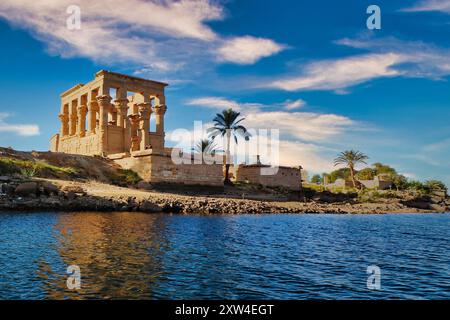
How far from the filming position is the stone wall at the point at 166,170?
Result: 36656 millimetres

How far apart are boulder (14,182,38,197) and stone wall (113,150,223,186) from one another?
1079cm

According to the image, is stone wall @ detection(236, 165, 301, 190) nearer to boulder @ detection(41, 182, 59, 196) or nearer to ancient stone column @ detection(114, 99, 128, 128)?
ancient stone column @ detection(114, 99, 128, 128)

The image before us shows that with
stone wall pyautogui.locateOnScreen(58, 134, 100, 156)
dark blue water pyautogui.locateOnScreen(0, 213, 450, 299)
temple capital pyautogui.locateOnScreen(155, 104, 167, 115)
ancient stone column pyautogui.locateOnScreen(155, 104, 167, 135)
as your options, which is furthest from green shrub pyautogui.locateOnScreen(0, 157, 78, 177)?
temple capital pyautogui.locateOnScreen(155, 104, 167, 115)

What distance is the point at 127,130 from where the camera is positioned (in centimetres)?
4694

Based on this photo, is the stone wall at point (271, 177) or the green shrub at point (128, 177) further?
the stone wall at point (271, 177)

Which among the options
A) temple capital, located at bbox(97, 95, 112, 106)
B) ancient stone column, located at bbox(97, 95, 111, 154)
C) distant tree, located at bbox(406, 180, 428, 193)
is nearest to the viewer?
temple capital, located at bbox(97, 95, 112, 106)

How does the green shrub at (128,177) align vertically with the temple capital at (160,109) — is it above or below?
below

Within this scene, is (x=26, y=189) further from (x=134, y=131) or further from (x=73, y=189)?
(x=134, y=131)

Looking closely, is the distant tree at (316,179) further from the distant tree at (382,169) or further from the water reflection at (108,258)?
the water reflection at (108,258)

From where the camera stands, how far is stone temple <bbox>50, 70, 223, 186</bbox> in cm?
3769

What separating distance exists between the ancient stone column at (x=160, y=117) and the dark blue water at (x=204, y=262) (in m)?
26.8

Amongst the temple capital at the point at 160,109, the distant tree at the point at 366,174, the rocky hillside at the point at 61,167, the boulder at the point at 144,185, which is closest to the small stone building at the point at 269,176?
the temple capital at the point at 160,109

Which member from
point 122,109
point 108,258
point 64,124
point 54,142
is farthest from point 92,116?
point 108,258

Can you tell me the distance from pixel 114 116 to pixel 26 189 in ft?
85.1
